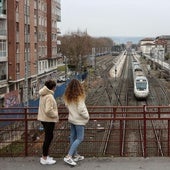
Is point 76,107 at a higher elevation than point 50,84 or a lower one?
lower

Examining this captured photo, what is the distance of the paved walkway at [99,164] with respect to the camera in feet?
26.2

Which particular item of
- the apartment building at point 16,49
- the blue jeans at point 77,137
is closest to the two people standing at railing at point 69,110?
the blue jeans at point 77,137

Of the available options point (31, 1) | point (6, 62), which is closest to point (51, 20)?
point (31, 1)

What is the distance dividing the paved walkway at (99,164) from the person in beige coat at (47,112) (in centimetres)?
22

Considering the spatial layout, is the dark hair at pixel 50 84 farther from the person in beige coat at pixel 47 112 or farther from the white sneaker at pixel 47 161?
A: the white sneaker at pixel 47 161

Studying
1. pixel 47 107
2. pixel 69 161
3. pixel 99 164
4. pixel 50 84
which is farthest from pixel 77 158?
pixel 50 84

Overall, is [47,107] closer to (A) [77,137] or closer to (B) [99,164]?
(A) [77,137]

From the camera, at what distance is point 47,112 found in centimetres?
801

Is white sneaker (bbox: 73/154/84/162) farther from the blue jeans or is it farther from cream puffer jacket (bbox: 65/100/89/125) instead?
cream puffer jacket (bbox: 65/100/89/125)

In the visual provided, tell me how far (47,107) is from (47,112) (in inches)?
3.7

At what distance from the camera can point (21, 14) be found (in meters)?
43.1

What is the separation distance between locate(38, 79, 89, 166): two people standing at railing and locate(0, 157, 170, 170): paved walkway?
18cm

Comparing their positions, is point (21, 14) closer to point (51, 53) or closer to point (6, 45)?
point (6, 45)

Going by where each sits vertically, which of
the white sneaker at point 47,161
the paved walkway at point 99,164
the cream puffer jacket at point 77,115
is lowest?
→ the paved walkway at point 99,164
